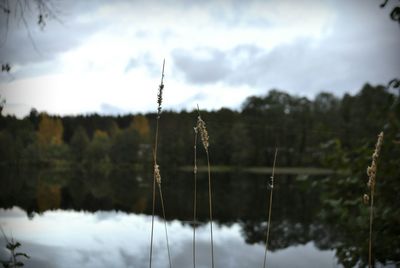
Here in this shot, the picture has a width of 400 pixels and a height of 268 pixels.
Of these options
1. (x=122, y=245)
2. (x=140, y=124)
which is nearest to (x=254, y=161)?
(x=140, y=124)

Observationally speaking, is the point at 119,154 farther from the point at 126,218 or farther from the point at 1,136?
the point at 1,136

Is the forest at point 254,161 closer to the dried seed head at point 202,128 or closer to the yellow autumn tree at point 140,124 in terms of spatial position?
the yellow autumn tree at point 140,124

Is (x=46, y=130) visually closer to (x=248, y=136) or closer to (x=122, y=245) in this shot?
(x=122, y=245)

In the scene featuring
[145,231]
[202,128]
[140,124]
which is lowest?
[145,231]

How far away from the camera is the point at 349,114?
43.8 meters

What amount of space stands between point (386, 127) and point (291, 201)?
2146 centimetres

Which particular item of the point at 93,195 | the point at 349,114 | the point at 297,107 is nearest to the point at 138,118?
the point at 297,107

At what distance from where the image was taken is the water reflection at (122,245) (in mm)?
8531

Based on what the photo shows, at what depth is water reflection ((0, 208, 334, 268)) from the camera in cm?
853

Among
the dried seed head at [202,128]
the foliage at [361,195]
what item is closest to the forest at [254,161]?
the foliage at [361,195]

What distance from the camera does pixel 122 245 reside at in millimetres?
10625

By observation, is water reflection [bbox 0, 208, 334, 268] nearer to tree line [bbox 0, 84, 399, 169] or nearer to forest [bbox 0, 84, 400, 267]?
forest [bbox 0, 84, 400, 267]

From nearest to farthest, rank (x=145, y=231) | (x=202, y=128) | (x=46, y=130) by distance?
(x=202, y=128) < (x=46, y=130) < (x=145, y=231)

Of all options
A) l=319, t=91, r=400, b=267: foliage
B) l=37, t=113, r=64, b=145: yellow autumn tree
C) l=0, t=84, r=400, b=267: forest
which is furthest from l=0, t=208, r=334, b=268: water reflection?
l=319, t=91, r=400, b=267: foliage
